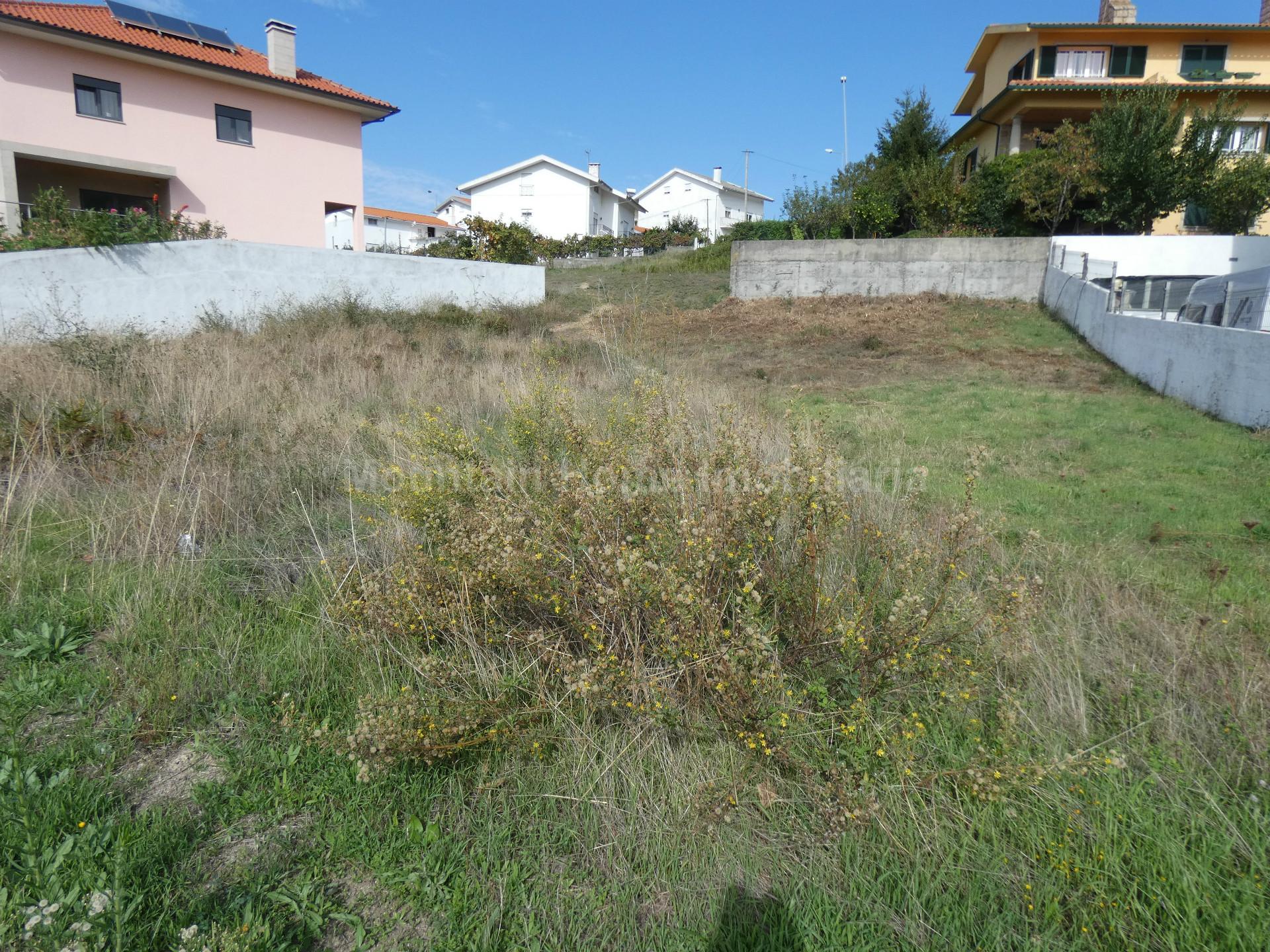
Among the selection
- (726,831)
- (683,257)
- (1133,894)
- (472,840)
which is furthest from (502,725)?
(683,257)

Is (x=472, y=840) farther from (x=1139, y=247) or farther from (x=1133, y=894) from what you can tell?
(x=1139, y=247)

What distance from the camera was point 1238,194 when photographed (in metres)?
20.7

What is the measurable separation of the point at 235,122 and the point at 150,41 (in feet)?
8.11

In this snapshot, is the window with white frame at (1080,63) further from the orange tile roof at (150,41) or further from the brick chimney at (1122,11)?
the orange tile roof at (150,41)

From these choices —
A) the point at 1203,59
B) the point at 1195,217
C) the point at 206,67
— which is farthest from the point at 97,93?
the point at 1203,59

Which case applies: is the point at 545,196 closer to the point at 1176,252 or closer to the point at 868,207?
the point at 868,207

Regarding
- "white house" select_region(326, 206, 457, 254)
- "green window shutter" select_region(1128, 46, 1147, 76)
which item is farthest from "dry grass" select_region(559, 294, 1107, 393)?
"white house" select_region(326, 206, 457, 254)

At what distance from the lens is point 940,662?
9.07ft

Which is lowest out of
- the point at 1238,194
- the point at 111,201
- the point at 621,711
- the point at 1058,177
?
the point at 621,711

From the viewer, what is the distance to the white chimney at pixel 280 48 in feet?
71.3

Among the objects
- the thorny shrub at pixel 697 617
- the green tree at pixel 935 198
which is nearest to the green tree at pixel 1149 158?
the green tree at pixel 935 198

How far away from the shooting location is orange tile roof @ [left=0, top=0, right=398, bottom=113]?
17875 mm

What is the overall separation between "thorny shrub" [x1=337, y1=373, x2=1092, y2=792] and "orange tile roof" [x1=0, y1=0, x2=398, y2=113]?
2137 centimetres

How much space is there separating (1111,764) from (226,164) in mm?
24375
